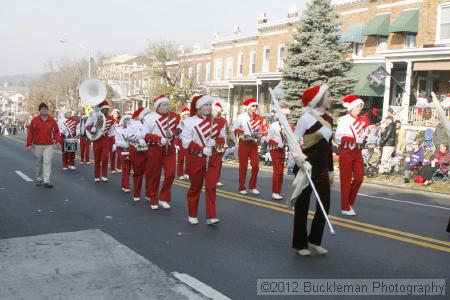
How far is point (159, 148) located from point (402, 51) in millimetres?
17122

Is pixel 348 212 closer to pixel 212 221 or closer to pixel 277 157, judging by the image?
pixel 277 157

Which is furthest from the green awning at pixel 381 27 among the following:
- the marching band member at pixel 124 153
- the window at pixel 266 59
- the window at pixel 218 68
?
the window at pixel 218 68

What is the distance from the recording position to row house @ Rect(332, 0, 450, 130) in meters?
23.4

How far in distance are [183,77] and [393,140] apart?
24.2 m

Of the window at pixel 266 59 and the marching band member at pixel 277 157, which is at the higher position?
the window at pixel 266 59

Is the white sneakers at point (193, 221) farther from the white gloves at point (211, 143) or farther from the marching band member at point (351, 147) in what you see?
the marching band member at point (351, 147)

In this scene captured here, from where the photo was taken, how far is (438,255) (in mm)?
6707

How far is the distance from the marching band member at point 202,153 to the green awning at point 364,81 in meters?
19.3

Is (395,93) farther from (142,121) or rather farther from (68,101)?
(68,101)

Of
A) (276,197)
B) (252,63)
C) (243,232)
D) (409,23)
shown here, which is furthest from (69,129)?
(252,63)

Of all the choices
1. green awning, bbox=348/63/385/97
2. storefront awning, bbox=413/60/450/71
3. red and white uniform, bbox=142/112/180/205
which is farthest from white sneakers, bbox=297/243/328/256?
green awning, bbox=348/63/385/97

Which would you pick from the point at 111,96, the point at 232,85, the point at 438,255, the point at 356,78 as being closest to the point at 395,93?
the point at 356,78

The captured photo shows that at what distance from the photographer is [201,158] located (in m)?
8.37

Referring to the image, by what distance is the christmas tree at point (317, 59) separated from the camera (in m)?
26.7
